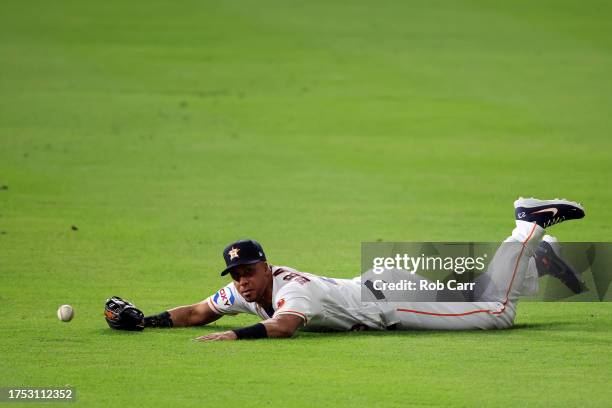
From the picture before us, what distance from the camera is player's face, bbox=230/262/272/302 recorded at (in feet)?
32.9

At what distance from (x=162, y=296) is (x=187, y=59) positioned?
58.0ft

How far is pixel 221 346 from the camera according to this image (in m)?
9.68

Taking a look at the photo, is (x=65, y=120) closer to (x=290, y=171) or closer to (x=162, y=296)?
(x=290, y=171)

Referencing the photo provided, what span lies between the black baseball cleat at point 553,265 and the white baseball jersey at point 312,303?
1779 mm

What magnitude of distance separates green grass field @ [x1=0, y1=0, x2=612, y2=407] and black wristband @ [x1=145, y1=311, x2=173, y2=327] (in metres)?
0.15

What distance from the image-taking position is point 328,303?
1020cm

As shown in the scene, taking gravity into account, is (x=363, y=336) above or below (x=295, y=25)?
below

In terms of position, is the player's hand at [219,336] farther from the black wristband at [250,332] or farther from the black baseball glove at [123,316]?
the black baseball glove at [123,316]

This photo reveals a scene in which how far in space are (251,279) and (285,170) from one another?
391 inches

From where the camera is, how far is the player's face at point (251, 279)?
1003cm

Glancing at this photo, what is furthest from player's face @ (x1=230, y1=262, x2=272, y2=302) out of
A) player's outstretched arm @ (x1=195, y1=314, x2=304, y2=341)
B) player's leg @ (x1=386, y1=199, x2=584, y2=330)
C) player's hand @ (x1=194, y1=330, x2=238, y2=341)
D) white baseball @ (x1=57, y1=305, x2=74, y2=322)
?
white baseball @ (x1=57, y1=305, x2=74, y2=322)

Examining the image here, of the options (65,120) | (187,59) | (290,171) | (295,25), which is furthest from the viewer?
(295,25)

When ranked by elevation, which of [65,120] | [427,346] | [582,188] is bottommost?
[427,346]

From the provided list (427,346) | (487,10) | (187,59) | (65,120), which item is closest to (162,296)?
(427,346)
